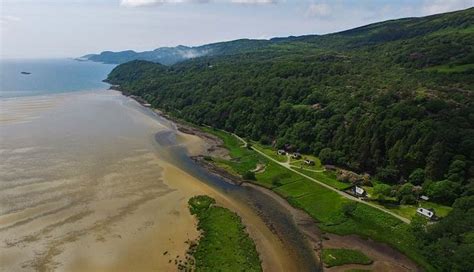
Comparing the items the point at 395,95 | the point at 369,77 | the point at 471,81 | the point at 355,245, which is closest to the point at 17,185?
the point at 355,245

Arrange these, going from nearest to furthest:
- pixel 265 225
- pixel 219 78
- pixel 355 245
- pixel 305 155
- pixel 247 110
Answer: pixel 355 245, pixel 265 225, pixel 305 155, pixel 247 110, pixel 219 78

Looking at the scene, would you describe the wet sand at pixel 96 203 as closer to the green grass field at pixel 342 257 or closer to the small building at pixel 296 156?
the green grass field at pixel 342 257

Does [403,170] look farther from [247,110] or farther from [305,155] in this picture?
[247,110]

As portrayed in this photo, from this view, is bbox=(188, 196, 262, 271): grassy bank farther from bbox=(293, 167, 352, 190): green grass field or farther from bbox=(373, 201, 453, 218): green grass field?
bbox=(373, 201, 453, 218): green grass field

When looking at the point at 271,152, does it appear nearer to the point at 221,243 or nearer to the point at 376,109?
the point at 376,109

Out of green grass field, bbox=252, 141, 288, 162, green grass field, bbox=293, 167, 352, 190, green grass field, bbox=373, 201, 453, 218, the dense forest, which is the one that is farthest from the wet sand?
the dense forest

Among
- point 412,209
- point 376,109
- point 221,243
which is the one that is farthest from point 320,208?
point 376,109
